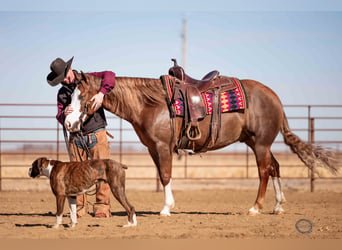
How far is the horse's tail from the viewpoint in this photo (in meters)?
7.15

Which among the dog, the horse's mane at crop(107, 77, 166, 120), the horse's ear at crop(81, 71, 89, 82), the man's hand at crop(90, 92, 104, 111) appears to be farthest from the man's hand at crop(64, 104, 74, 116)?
the dog

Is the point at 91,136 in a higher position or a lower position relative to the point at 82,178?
higher

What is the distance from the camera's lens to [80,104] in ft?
21.1

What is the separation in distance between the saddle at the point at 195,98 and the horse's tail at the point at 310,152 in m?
1.16

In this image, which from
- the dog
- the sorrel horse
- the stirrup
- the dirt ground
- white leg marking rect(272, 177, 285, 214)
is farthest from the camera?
white leg marking rect(272, 177, 285, 214)

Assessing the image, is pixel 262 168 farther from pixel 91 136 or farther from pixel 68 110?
pixel 68 110

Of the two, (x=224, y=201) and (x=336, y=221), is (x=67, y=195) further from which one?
(x=224, y=201)

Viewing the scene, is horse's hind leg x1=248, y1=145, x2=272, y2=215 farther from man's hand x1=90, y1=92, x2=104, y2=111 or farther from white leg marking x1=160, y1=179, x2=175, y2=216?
man's hand x1=90, y1=92, x2=104, y2=111

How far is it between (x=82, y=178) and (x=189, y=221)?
1.58m

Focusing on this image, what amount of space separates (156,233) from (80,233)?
2.79 feet

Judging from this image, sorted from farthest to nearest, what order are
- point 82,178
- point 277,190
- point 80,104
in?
point 277,190 < point 80,104 < point 82,178

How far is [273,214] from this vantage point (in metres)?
7.02

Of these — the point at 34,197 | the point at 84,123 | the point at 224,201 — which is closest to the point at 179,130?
the point at 84,123

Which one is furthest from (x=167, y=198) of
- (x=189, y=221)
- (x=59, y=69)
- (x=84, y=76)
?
(x=59, y=69)
